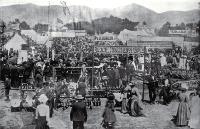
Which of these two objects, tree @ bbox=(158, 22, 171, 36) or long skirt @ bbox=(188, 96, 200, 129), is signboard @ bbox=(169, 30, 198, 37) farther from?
long skirt @ bbox=(188, 96, 200, 129)

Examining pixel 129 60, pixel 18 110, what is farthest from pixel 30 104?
pixel 129 60

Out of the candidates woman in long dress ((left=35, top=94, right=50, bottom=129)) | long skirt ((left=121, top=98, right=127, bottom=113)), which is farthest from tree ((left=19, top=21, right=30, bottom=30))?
long skirt ((left=121, top=98, right=127, bottom=113))

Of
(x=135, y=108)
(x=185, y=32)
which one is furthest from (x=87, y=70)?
(x=185, y=32)

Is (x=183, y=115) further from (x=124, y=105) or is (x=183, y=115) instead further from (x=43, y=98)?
(x=43, y=98)

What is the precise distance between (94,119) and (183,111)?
239 centimetres

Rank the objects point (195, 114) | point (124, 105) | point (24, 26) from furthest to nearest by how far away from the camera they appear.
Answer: point (24, 26) < point (124, 105) < point (195, 114)

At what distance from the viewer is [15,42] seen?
478 inches

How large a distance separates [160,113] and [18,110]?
4030mm

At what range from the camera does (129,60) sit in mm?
12562

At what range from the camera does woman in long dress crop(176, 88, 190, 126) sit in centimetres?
1000

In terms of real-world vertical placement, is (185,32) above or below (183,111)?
above

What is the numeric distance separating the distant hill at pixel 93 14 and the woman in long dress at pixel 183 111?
2270 millimetres

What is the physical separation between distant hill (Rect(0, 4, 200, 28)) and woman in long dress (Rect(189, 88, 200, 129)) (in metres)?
2.25

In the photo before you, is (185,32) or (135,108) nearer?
(135,108)
